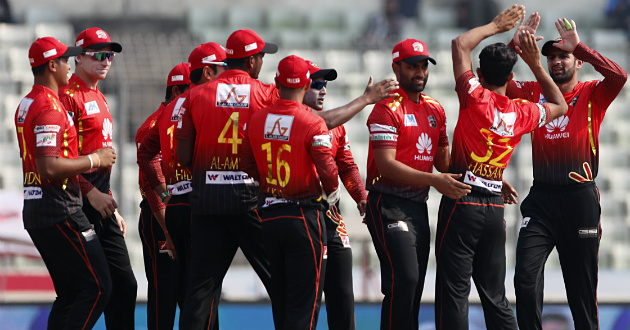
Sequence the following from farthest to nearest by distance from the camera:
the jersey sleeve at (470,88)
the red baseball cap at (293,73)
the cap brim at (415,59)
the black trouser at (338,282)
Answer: the black trouser at (338,282)
the cap brim at (415,59)
the jersey sleeve at (470,88)
the red baseball cap at (293,73)

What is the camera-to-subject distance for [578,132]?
275 inches

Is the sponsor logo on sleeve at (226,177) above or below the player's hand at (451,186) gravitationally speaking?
above

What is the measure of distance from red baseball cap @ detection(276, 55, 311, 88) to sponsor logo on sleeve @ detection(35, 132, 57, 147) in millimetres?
1544

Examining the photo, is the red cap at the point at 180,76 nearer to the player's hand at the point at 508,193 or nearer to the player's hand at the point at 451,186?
the player's hand at the point at 451,186

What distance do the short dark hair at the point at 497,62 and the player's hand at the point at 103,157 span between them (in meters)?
2.68

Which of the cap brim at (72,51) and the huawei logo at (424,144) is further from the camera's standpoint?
the huawei logo at (424,144)

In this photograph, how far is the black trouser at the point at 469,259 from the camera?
6352 mm

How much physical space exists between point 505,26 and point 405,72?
788mm

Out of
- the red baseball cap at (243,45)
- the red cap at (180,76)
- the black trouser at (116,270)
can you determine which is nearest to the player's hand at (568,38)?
the red baseball cap at (243,45)

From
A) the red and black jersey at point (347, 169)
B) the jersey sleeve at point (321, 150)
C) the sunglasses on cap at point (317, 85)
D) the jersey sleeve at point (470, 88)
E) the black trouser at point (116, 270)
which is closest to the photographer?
the jersey sleeve at point (321, 150)

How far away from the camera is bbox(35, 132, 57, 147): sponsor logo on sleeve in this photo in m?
6.01

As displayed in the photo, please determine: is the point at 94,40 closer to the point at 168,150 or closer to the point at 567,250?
the point at 168,150

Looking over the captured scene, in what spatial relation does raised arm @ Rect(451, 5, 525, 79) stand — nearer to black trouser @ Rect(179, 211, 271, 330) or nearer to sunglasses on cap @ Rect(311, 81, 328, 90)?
sunglasses on cap @ Rect(311, 81, 328, 90)

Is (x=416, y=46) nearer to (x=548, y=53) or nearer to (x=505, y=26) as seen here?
(x=505, y=26)
